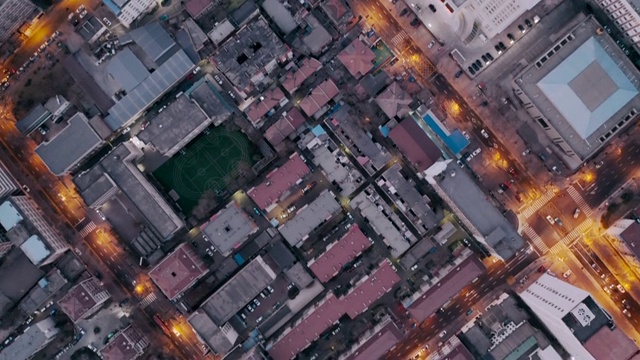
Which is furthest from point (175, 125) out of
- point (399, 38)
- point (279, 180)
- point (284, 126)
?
point (399, 38)

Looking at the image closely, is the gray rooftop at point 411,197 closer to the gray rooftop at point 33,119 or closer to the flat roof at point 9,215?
the gray rooftop at point 33,119

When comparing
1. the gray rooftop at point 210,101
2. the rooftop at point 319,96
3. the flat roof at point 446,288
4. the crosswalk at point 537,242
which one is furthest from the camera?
the crosswalk at point 537,242

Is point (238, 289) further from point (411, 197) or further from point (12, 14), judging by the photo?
point (12, 14)

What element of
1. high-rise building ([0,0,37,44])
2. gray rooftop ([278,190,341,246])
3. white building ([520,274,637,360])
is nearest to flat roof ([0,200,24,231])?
high-rise building ([0,0,37,44])

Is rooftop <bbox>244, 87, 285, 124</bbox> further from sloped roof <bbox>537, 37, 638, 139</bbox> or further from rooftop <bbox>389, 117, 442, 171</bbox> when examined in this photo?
sloped roof <bbox>537, 37, 638, 139</bbox>

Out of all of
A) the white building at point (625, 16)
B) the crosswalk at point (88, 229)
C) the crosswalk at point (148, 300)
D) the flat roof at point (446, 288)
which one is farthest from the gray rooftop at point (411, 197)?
the crosswalk at point (88, 229)

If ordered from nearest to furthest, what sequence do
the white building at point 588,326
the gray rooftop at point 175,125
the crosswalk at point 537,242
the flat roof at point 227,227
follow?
the white building at point 588,326, the gray rooftop at point 175,125, the flat roof at point 227,227, the crosswalk at point 537,242
